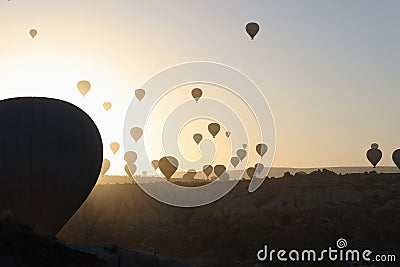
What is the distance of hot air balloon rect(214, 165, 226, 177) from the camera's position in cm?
11012

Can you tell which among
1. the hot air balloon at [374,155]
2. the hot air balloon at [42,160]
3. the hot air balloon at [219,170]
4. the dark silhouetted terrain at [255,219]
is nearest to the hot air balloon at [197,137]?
the dark silhouetted terrain at [255,219]

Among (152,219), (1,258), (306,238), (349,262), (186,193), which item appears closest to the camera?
(1,258)

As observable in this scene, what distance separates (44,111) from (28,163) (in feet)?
8.43

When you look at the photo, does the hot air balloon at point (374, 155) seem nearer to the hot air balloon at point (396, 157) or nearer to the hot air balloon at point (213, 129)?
the hot air balloon at point (396, 157)

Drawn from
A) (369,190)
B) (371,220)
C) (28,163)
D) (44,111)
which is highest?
(369,190)

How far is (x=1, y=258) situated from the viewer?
17.1 meters

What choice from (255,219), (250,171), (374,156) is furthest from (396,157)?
(250,171)

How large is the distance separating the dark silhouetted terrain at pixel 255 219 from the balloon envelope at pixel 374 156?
476 centimetres

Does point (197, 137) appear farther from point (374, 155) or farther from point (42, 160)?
point (42, 160)

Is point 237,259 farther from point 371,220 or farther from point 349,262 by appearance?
point 371,220

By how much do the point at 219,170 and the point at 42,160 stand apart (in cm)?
8093

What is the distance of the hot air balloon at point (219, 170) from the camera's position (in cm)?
11012

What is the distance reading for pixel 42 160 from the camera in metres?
30.5

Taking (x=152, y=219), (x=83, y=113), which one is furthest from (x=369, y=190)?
(x=83, y=113)
